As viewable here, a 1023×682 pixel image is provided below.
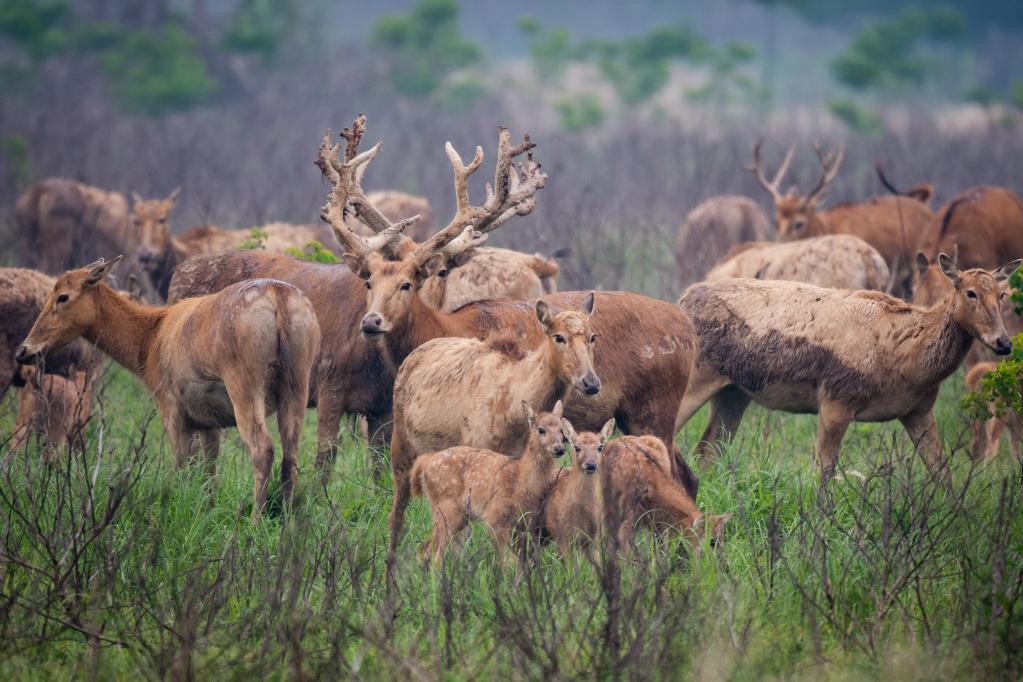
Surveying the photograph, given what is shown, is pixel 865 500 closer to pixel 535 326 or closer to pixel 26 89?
pixel 535 326

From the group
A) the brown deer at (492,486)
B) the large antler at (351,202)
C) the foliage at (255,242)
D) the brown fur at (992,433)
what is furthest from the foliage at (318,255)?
the brown fur at (992,433)

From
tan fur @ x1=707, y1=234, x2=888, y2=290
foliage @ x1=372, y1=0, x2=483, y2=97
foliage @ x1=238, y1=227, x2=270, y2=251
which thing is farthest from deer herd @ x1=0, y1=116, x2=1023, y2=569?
foliage @ x1=372, y1=0, x2=483, y2=97

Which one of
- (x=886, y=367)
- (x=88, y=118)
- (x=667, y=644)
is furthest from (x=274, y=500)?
(x=88, y=118)

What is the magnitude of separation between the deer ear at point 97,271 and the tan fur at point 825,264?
18.7ft

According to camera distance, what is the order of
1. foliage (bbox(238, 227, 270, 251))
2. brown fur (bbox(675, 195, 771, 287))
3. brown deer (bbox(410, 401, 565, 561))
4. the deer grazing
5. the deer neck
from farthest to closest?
brown fur (bbox(675, 195, 771, 287)) < foliage (bbox(238, 227, 270, 251)) < the deer neck < the deer grazing < brown deer (bbox(410, 401, 565, 561))

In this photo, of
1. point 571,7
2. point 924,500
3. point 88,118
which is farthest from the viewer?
point 571,7

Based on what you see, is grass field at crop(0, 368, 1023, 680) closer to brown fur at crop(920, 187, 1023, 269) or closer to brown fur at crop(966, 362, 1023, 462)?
brown fur at crop(966, 362, 1023, 462)

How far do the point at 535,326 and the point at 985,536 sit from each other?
2.93 meters

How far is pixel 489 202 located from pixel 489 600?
3873 millimetres

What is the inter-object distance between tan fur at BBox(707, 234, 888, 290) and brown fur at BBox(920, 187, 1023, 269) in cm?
213

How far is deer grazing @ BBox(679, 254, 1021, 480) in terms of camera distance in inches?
329

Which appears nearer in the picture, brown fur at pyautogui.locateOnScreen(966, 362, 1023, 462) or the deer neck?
the deer neck

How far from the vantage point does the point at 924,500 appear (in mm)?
6660

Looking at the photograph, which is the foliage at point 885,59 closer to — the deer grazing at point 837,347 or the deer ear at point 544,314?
the deer grazing at point 837,347
